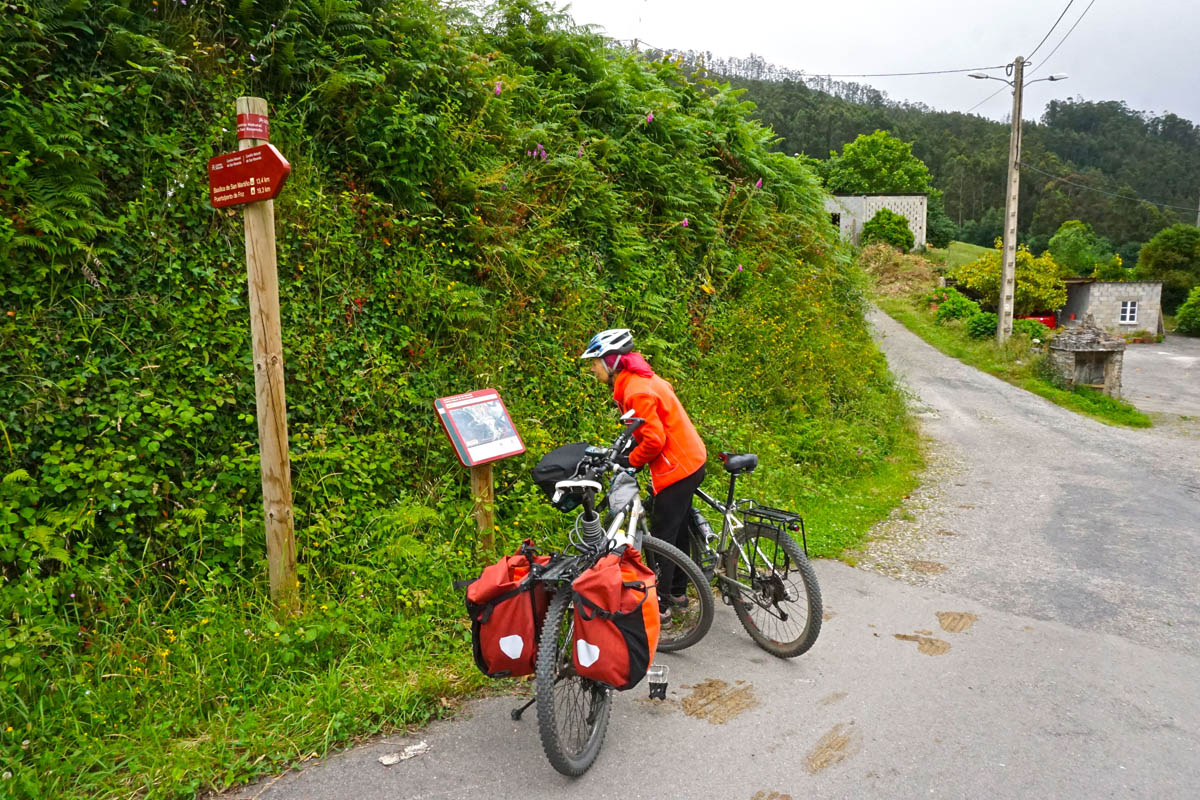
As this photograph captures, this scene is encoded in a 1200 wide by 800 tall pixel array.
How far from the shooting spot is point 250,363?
16.4 ft

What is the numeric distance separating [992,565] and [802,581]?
3.28 meters

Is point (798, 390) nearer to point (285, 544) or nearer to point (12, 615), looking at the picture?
point (285, 544)

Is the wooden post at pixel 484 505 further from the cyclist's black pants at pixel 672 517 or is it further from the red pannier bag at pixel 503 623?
the red pannier bag at pixel 503 623

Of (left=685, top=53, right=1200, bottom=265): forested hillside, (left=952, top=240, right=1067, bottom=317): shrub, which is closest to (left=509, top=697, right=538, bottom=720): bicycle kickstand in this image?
(left=952, top=240, right=1067, bottom=317): shrub

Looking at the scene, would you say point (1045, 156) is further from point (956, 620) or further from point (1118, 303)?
point (956, 620)

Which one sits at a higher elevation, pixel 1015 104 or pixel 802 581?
pixel 1015 104

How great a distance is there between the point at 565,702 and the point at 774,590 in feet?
5.92

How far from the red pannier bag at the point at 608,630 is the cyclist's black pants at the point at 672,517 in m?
1.23

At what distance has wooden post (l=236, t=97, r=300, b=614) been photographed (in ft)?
13.2

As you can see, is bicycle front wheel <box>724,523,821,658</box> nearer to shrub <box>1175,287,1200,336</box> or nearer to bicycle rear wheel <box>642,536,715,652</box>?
bicycle rear wheel <box>642,536,715,652</box>

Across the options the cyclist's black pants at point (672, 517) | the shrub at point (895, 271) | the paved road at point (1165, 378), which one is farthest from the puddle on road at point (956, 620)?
the shrub at point (895, 271)

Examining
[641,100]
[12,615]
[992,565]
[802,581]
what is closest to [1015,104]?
[641,100]

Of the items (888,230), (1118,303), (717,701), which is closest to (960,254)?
(1118,303)

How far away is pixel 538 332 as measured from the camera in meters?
7.27
